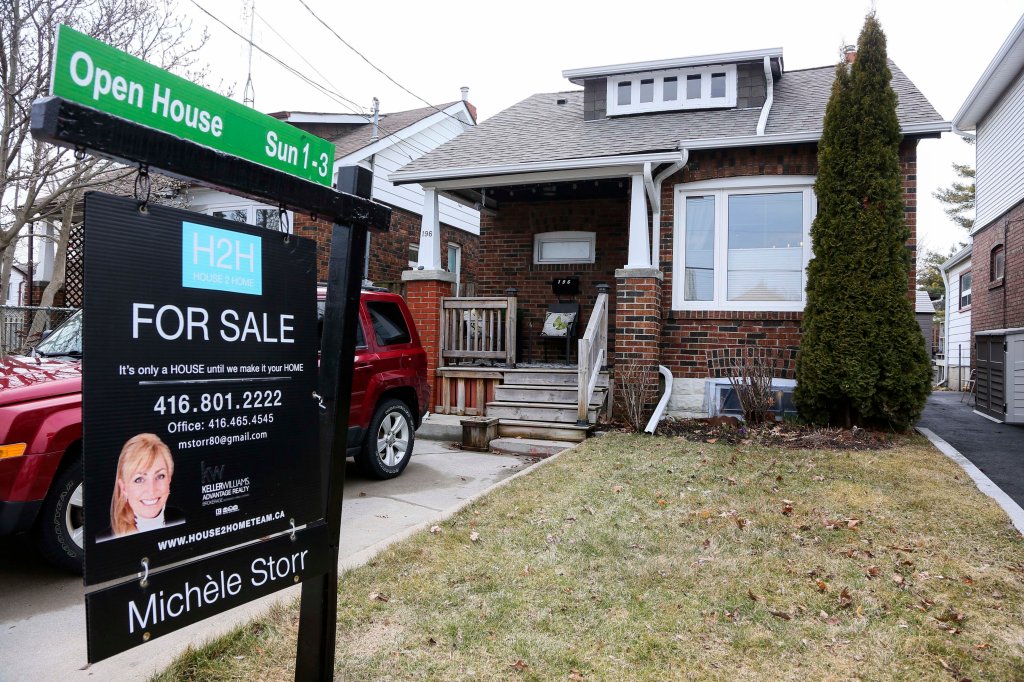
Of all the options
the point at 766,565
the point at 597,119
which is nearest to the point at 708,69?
the point at 597,119

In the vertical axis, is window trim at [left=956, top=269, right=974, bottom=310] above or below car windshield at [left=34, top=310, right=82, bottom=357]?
above

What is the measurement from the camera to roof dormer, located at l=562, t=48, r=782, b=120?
10801mm

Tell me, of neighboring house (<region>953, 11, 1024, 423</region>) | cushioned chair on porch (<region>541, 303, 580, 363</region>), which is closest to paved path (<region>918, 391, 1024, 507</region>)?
neighboring house (<region>953, 11, 1024, 423</region>)

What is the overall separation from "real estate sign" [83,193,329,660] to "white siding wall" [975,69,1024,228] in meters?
15.4

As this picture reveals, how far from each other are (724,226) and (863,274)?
6.73ft

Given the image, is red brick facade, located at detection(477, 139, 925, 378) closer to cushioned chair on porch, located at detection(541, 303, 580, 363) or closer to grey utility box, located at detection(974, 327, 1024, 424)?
cushioned chair on porch, located at detection(541, 303, 580, 363)

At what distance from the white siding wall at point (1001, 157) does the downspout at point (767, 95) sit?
576 cm

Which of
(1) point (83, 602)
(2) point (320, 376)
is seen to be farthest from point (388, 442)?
(2) point (320, 376)

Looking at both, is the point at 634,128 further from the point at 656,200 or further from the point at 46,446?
the point at 46,446

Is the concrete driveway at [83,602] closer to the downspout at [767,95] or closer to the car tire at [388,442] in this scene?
the car tire at [388,442]

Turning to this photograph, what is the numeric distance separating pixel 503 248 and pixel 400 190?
15.8 feet

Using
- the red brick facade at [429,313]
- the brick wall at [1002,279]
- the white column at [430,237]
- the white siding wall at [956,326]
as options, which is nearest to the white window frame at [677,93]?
the white column at [430,237]

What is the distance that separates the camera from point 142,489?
5.82 ft

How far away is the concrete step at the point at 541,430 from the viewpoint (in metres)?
7.94
